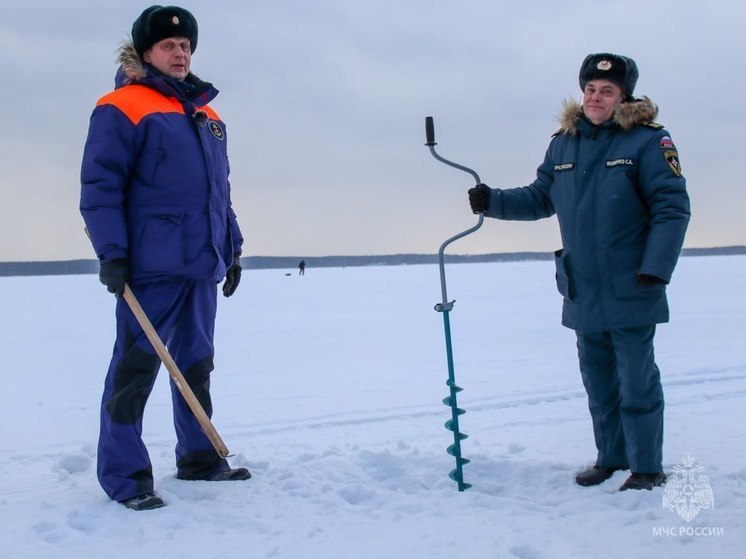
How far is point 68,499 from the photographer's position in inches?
122

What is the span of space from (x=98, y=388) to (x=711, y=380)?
15.9 ft

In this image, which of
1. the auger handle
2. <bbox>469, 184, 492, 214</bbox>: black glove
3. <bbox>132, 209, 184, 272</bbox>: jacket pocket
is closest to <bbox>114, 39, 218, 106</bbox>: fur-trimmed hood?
<bbox>132, 209, 184, 272</bbox>: jacket pocket

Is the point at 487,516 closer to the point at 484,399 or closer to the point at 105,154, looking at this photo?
the point at 105,154

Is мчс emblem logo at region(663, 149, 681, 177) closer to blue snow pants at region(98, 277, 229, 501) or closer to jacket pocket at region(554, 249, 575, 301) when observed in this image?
jacket pocket at region(554, 249, 575, 301)

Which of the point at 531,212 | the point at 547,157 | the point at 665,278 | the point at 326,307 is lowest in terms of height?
the point at 326,307

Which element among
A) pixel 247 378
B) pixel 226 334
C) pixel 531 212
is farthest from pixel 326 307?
pixel 531 212

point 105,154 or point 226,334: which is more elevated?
point 105,154

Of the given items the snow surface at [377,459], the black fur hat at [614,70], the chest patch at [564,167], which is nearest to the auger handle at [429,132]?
the chest patch at [564,167]

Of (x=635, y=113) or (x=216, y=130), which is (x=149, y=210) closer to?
(x=216, y=130)

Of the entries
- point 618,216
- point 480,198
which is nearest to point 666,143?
point 618,216

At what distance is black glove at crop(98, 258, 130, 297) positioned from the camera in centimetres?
296

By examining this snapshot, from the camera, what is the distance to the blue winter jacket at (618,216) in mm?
2996

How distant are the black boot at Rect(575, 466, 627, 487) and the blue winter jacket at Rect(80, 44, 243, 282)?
1.79m

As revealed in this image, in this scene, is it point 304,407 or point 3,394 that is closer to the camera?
point 304,407
